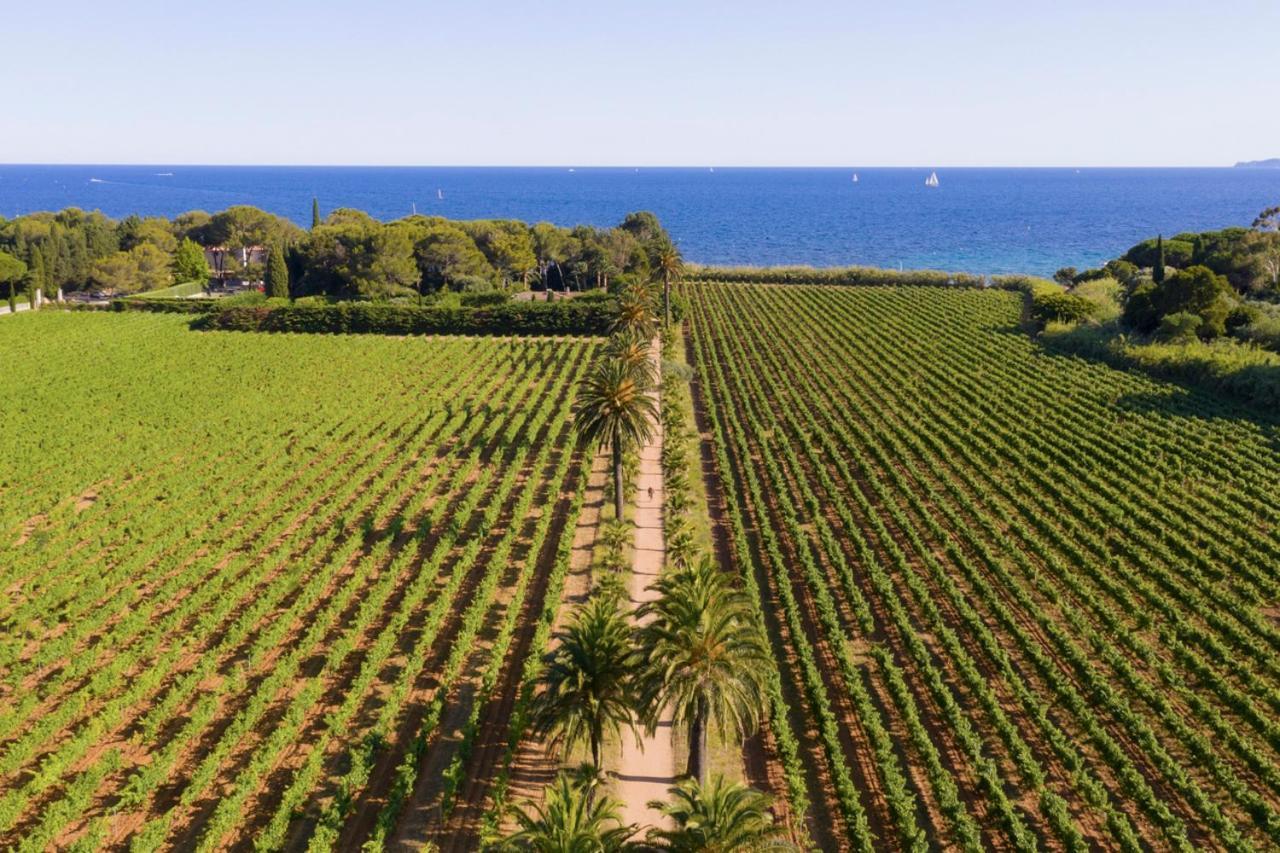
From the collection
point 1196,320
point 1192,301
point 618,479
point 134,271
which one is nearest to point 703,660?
point 618,479

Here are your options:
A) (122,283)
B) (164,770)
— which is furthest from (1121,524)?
(122,283)

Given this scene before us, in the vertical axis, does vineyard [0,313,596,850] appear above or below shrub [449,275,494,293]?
below

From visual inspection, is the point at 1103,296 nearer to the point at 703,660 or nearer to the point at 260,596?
the point at 703,660

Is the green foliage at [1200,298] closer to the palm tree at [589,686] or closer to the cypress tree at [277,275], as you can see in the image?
the palm tree at [589,686]

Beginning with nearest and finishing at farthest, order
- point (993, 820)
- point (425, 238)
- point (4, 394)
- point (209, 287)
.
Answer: point (993, 820) < point (4, 394) < point (425, 238) < point (209, 287)

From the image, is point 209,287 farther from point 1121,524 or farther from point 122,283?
point 1121,524

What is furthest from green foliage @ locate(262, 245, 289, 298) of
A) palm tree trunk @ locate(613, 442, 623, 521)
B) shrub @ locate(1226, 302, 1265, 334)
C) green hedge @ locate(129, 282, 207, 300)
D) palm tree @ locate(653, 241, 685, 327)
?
shrub @ locate(1226, 302, 1265, 334)

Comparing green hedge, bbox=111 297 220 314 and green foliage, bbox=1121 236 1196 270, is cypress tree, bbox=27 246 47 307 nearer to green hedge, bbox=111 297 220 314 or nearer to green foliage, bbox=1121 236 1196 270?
green hedge, bbox=111 297 220 314

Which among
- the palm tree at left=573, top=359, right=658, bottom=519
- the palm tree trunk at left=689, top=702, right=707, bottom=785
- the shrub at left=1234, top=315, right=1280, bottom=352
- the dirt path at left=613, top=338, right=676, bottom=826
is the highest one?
the shrub at left=1234, top=315, right=1280, bottom=352
